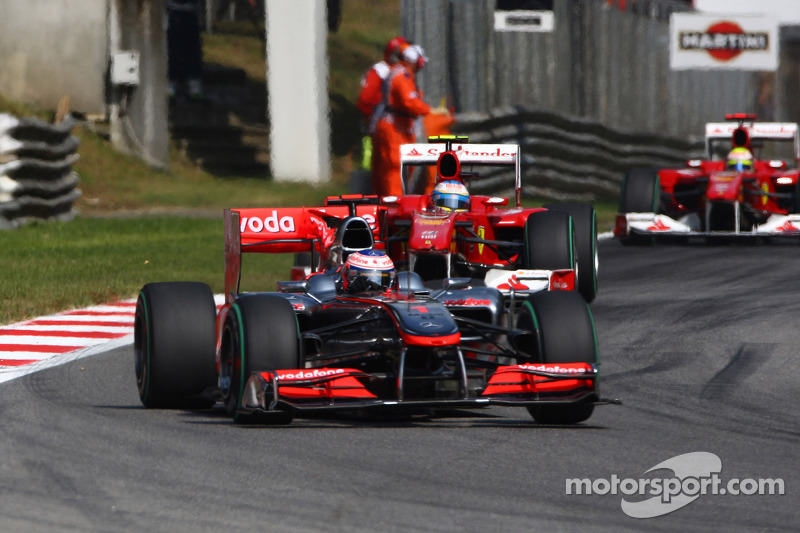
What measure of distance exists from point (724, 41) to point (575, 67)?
3.66 metres

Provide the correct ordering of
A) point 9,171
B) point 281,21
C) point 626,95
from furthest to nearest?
point 626,95 → point 281,21 → point 9,171

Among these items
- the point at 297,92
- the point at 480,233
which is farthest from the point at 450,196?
the point at 297,92

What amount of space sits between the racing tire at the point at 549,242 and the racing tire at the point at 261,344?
410cm

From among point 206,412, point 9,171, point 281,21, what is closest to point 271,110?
point 281,21

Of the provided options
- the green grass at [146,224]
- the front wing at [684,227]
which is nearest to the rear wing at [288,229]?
the green grass at [146,224]

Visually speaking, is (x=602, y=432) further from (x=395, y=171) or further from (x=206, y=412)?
(x=395, y=171)

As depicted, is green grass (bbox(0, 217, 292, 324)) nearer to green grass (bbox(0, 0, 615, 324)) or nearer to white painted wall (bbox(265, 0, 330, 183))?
green grass (bbox(0, 0, 615, 324))

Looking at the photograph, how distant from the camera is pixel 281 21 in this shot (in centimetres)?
2236

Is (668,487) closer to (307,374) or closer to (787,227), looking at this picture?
(307,374)

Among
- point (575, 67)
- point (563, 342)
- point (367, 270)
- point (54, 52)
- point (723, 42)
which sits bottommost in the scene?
point (563, 342)

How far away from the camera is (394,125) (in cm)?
1675

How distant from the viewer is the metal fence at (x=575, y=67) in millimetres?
21688

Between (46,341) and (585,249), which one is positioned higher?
(585,249)

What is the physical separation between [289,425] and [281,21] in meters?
16.2
